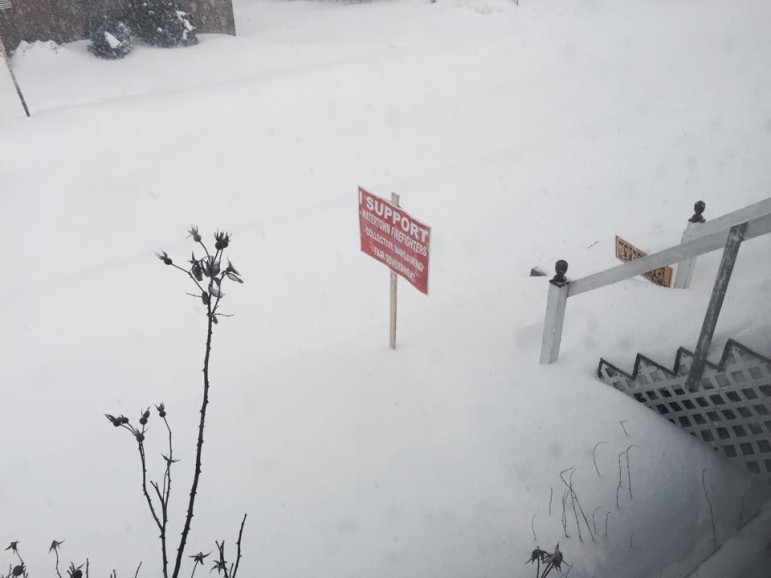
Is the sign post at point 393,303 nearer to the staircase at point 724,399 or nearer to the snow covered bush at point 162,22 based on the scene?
the staircase at point 724,399

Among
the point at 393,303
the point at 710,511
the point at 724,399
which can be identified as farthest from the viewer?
the point at 393,303

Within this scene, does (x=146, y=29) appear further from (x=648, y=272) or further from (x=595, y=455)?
(x=595, y=455)

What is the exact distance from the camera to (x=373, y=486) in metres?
4.11

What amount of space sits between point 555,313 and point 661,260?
98 cm

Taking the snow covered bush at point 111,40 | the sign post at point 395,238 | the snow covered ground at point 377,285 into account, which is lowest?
the snow covered ground at point 377,285

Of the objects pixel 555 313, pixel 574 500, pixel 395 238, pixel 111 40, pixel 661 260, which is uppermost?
pixel 111 40

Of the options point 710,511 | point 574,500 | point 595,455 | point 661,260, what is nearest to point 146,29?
point 661,260

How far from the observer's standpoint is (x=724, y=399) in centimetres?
405

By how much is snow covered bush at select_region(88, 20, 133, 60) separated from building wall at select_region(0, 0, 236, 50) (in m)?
0.78

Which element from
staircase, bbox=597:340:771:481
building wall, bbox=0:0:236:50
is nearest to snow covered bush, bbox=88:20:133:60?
building wall, bbox=0:0:236:50

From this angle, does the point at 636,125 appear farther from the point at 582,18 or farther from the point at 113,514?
the point at 113,514

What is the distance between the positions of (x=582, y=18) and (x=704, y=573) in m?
15.9

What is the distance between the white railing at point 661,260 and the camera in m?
3.48

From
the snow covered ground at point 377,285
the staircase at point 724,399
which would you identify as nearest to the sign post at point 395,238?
the snow covered ground at point 377,285
